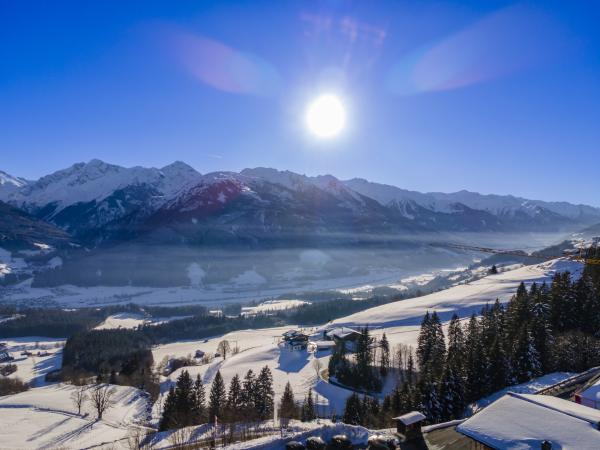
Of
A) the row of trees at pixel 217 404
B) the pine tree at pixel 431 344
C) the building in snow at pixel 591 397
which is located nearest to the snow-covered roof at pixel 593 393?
the building in snow at pixel 591 397

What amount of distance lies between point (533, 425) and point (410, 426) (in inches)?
277

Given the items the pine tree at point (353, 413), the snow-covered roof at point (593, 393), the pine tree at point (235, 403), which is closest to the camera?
the snow-covered roof at point (593, 393)

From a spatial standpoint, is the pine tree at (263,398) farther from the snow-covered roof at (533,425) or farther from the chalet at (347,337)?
the chalet at (347,337)

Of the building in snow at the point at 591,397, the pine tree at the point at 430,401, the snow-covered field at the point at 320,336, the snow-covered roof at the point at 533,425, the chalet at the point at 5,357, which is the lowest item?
the chalet at the point at 5,357

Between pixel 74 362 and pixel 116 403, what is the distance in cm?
7206

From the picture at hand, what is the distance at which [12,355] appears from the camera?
164 meters

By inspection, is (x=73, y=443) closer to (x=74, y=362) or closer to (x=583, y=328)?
(x=583, y=328)

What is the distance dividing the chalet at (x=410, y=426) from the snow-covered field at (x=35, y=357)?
130 metres

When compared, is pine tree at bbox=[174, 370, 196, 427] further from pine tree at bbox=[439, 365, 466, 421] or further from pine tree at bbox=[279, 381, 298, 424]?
pine tree at bbox=[439, 365, 466, 421]

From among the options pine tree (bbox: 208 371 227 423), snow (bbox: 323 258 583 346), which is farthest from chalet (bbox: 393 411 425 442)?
snow (bbox: 323 258 583 346)

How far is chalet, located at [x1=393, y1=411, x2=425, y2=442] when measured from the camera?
24.8 m

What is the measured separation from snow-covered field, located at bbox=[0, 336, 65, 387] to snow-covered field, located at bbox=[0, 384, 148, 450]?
56.3 metres

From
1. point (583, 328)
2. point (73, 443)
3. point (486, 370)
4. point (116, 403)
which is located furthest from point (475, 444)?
point (116, 403)

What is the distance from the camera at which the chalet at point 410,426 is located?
975 inches
